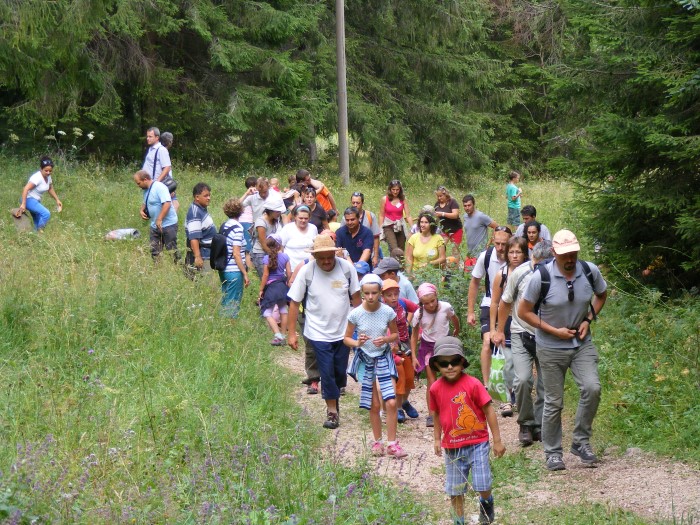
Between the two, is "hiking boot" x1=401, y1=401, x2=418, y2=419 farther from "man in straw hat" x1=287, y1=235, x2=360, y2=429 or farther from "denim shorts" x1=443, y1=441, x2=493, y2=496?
"denim shorts" x1=443, y1=441, x2=493, y2=496

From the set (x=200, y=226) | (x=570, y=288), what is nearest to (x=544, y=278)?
(x=570, y=288)

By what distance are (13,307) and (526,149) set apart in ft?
108

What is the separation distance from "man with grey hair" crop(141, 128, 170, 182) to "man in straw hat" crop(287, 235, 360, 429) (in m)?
6.53

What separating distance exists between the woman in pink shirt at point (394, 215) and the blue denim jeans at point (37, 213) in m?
5.24

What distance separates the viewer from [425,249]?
12469 mm

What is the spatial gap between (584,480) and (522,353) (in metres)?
1.38

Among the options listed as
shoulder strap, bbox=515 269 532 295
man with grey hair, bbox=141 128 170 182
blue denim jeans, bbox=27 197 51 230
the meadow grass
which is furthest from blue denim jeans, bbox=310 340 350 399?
blue denim jeans, bbox=27 197 51 230

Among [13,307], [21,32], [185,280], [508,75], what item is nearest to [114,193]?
[21,32]

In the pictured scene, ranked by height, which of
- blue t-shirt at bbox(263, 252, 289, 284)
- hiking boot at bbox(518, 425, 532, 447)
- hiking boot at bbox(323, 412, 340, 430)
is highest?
blue t-shirt at bbox(263, 252, 289, 284)

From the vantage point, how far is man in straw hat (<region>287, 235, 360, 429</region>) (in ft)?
29.2

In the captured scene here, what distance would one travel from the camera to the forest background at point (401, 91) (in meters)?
10.8

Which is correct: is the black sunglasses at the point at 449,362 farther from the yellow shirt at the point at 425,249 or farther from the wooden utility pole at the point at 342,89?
the wooden utility pole at the point at 342,89

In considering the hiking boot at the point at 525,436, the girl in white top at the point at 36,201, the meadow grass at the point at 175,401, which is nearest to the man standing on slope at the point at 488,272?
the hiking boot at the point at 525,436

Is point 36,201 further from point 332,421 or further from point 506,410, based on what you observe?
point 506,410
